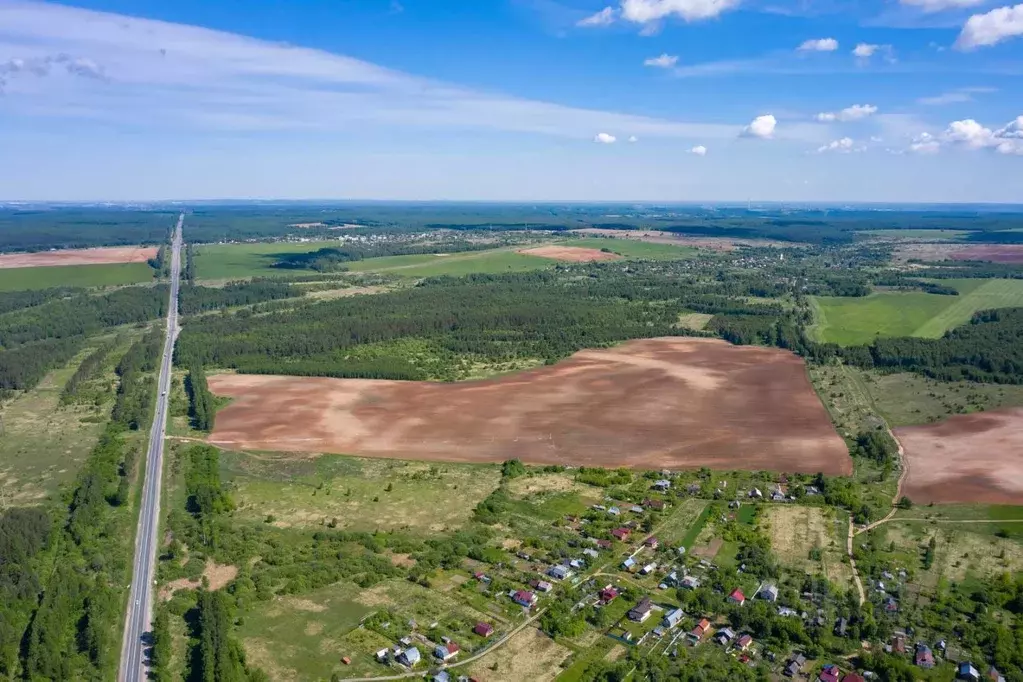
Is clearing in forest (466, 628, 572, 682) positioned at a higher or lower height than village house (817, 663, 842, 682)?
lower

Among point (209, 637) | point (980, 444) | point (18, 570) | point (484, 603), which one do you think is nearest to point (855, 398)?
point (980, 444)

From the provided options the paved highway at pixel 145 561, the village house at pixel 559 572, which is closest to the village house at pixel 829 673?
the village house at pixel 559 572

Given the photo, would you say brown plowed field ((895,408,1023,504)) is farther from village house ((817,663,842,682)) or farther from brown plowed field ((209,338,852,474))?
village house ((817,663,842,682))

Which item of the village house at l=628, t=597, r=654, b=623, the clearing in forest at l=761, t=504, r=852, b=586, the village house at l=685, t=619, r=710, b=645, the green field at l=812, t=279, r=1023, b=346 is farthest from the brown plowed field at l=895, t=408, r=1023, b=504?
the green field at l=812, t=279, r=1023, b=346

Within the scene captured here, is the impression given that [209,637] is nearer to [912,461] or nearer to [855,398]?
[912,461]

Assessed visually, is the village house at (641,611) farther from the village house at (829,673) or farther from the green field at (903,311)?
the green field at (903,311)

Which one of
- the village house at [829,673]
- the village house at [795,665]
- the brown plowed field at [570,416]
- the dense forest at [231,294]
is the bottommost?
the village house at [795,665]

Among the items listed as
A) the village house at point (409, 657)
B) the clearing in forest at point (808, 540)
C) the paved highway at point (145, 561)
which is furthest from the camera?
the clearing in forest at point (808, 540)
